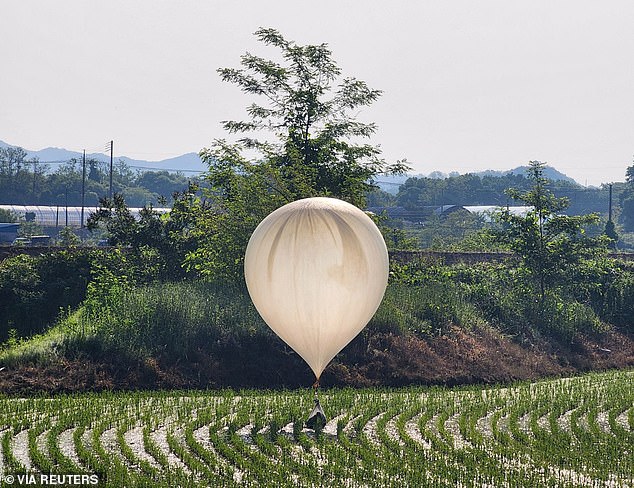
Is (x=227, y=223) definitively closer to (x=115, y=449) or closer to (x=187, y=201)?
(x=187, y=201)

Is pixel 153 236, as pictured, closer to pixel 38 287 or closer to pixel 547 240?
pixel 38 287

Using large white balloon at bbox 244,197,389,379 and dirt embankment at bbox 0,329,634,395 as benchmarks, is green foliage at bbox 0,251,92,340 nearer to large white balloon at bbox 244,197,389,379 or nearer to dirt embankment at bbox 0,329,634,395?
dirt embankment at bbox 0,329,634,395

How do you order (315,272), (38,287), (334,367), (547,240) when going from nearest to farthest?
(315,272)
(334,367)
(38,287)
(547,240)

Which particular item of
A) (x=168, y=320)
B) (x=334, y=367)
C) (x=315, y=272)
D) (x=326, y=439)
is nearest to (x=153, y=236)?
(x=168, y=320)

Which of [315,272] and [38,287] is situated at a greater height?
[315,272]

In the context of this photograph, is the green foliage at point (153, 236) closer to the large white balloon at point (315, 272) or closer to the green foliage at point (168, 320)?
the green foliage at point (168, 320)

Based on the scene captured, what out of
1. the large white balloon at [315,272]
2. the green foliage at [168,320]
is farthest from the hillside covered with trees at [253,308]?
the large white balloon at [315,272]

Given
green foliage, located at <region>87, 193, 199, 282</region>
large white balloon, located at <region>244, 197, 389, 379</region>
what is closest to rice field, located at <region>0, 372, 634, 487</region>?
large white balloon, located at <region>244, 197, 389, 379</region>
